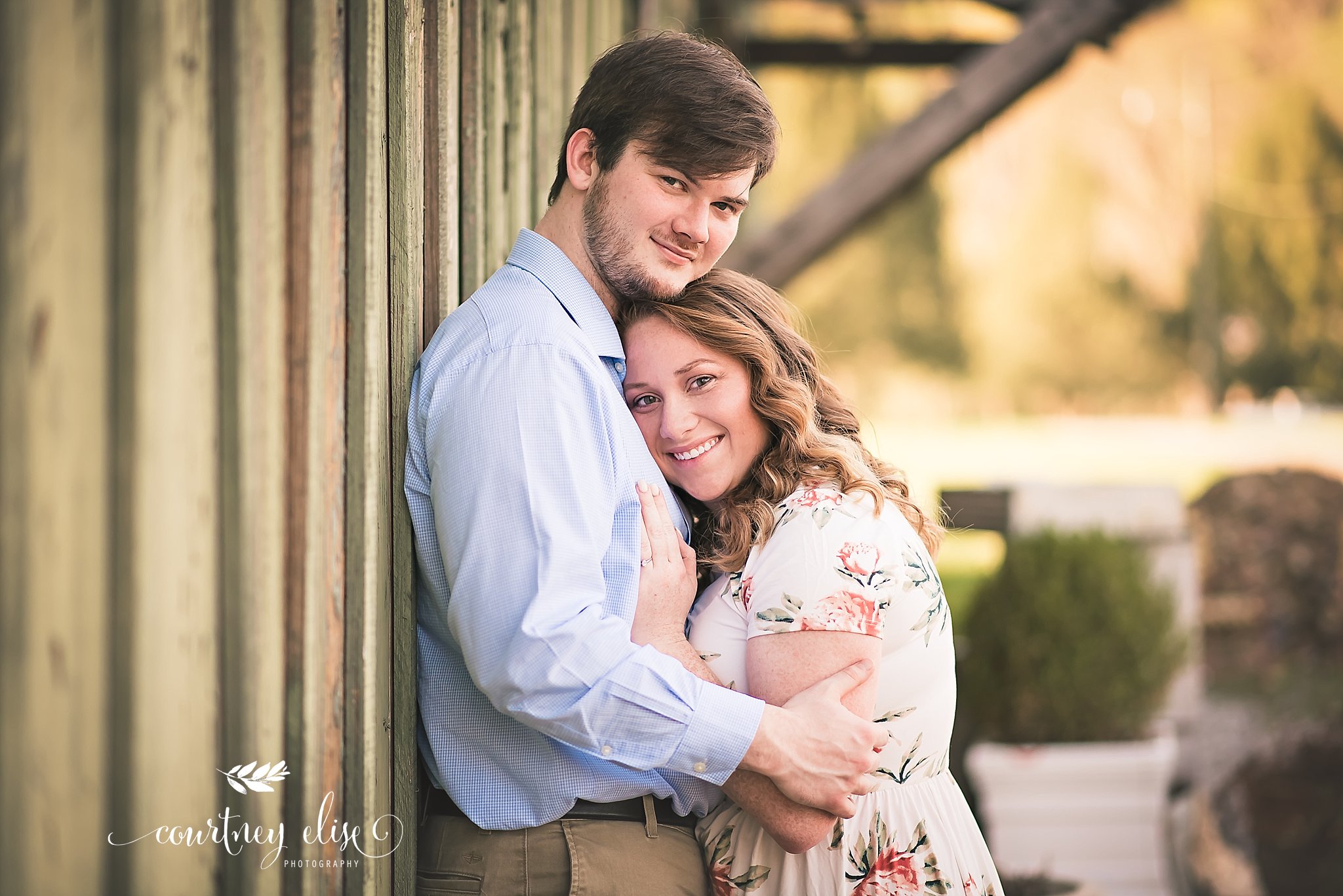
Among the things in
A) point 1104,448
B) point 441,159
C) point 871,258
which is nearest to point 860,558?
point 441,159

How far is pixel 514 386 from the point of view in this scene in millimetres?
1691

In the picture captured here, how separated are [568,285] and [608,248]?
4.6 inches

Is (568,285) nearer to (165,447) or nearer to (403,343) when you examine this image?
(403,343)

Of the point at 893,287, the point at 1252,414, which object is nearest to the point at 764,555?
the point at 893,287

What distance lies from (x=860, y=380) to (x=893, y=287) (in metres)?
1.63

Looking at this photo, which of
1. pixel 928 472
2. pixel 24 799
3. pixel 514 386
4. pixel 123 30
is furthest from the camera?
pixel 928 472

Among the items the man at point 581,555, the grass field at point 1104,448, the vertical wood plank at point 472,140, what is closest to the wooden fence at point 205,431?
the man at point 581,555

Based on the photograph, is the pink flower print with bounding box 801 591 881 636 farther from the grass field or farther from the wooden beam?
the grass field

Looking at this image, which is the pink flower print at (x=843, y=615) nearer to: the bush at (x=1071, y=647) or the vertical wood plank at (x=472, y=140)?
the vertical wood plank at (x=472, y=140)

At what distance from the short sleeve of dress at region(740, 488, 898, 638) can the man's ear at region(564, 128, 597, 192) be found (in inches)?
26.9

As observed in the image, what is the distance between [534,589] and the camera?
1595mm

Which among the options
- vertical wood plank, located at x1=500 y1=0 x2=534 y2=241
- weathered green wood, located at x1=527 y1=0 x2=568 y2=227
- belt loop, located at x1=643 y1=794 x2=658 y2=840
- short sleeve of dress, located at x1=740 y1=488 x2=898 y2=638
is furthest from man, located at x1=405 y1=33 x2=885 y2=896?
weathered green wood, located at x1=527 y1=0 x2=568 y2=227

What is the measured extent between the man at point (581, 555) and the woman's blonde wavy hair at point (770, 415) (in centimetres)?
9

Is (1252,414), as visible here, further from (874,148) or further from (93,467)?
(93,467)
